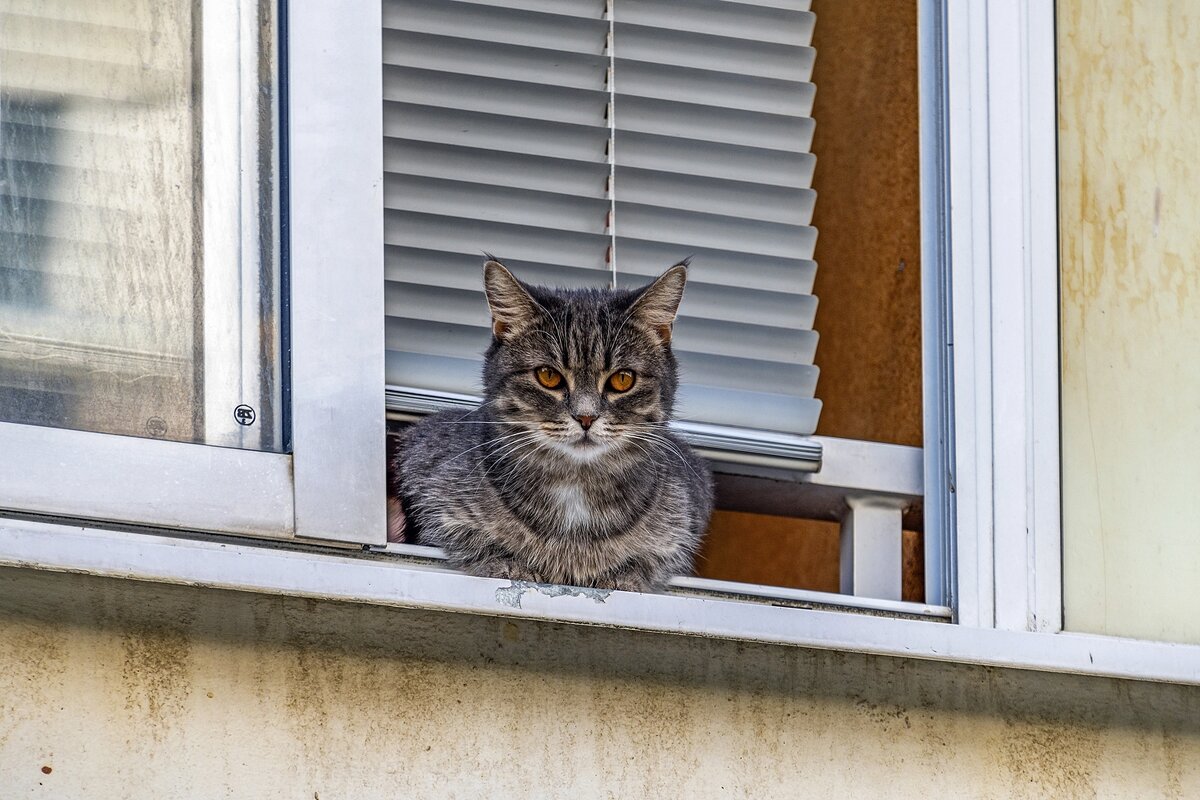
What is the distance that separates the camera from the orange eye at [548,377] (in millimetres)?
3482

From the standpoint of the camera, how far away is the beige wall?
11.5 feet

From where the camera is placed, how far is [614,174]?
3.89 m

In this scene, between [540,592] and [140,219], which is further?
[140,219]

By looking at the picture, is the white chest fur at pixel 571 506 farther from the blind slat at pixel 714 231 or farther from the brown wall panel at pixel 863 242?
the brown wall panel at pixel 863 242

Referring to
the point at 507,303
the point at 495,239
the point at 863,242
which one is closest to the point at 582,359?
the point at 507,303

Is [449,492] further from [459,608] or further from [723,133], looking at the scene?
[723,133]

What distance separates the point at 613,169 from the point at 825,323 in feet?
4.49

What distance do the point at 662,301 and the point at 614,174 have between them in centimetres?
51

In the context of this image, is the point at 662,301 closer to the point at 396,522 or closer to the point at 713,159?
the point at 713,159

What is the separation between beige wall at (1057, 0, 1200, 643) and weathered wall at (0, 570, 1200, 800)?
0.95 ft

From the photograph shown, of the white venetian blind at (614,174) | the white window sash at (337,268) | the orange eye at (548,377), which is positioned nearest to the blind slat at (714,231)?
the white venetian blind at (614,174)

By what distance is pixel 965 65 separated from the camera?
12.4ft

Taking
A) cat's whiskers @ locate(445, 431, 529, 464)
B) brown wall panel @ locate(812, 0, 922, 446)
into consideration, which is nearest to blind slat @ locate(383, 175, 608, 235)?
cat's whiskers @ locate(445, 431, 529, 464)

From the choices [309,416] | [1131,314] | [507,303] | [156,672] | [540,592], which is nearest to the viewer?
[156,672]
